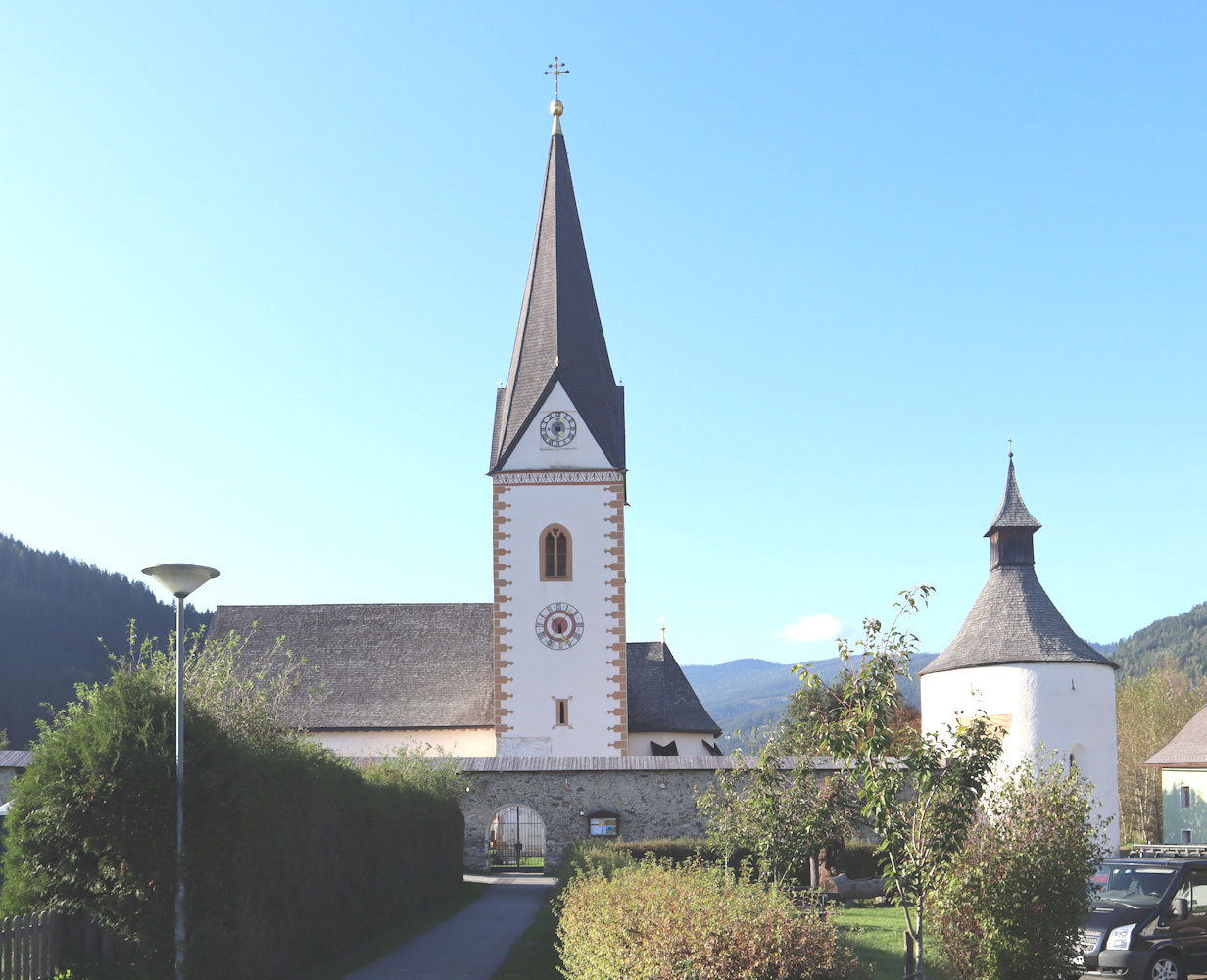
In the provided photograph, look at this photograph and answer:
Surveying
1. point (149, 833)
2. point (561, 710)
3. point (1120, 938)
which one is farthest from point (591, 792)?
point (149, 833)

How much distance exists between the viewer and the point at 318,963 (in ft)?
54.8

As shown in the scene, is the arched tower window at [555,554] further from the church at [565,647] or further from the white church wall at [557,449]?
the white church wall at [557,449]

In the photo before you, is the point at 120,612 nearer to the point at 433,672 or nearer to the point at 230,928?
the point at 433,672

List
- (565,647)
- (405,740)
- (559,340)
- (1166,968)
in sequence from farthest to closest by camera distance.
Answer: (559,340) → (405,740) → (565,647) → (1166,968)

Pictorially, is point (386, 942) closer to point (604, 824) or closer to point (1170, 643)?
point (604, 824)

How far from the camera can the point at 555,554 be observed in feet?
121

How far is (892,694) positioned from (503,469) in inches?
1041

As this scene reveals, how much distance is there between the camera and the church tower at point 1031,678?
3581 cm

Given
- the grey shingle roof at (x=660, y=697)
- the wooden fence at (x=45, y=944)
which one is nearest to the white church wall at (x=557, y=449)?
the grey shingle roof at (x=660, y=697)

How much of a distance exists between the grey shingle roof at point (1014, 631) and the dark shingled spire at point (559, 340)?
1255 centimetres

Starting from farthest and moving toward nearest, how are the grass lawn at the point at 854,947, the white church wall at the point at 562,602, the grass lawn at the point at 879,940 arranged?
1. the white church wall at the point at 562,602
2. the grass lawn at the point at 854,947
3. the grass lawn at the point at 879,940

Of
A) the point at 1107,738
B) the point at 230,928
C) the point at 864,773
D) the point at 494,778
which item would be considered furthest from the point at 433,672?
the point at 864,773

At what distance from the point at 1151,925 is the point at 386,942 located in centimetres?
1103

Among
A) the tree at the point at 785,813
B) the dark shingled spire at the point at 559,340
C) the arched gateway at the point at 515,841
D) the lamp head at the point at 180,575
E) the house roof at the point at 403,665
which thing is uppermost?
the dark shingled spire at the point at 559,340
